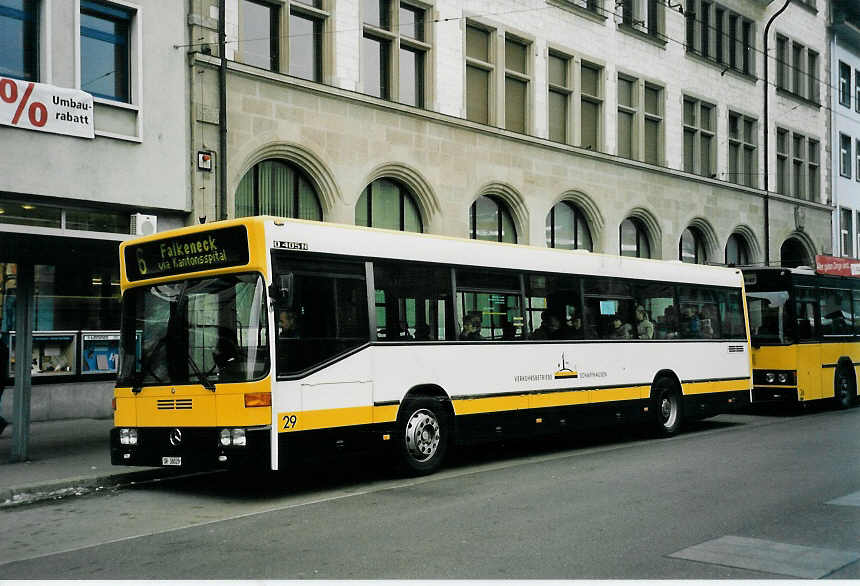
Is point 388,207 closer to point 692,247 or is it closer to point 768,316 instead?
point 768,316

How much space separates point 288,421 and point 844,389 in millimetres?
15455

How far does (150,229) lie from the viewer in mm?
17219

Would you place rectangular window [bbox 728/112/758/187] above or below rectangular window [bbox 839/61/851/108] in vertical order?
below

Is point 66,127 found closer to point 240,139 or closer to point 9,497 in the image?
point 240,139

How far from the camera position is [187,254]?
10883 mm

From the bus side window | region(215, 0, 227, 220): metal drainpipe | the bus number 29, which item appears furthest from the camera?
region(215, 0, 227, 220): metal drainpipe

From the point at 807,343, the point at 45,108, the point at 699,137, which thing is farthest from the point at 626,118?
the point at 45,108

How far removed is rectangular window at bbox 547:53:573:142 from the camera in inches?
1059

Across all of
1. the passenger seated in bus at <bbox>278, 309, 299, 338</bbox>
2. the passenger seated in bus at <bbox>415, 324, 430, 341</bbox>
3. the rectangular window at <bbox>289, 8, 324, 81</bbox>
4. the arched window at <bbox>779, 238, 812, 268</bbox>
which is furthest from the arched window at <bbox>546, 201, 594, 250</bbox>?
the passenger seated in bus at <bbox>278, 309, 299, 338</bbox>

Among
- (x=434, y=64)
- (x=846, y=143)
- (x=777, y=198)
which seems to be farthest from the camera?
(x=846, y=143)

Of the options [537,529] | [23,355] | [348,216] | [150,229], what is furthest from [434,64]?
[537,529]

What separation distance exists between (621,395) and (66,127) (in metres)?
9.67

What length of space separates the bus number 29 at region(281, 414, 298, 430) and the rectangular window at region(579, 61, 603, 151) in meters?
19.2

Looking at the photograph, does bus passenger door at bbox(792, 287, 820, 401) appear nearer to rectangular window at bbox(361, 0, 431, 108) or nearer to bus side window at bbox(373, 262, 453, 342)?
rectangular window at bbox(361, 0, 431, 108)
